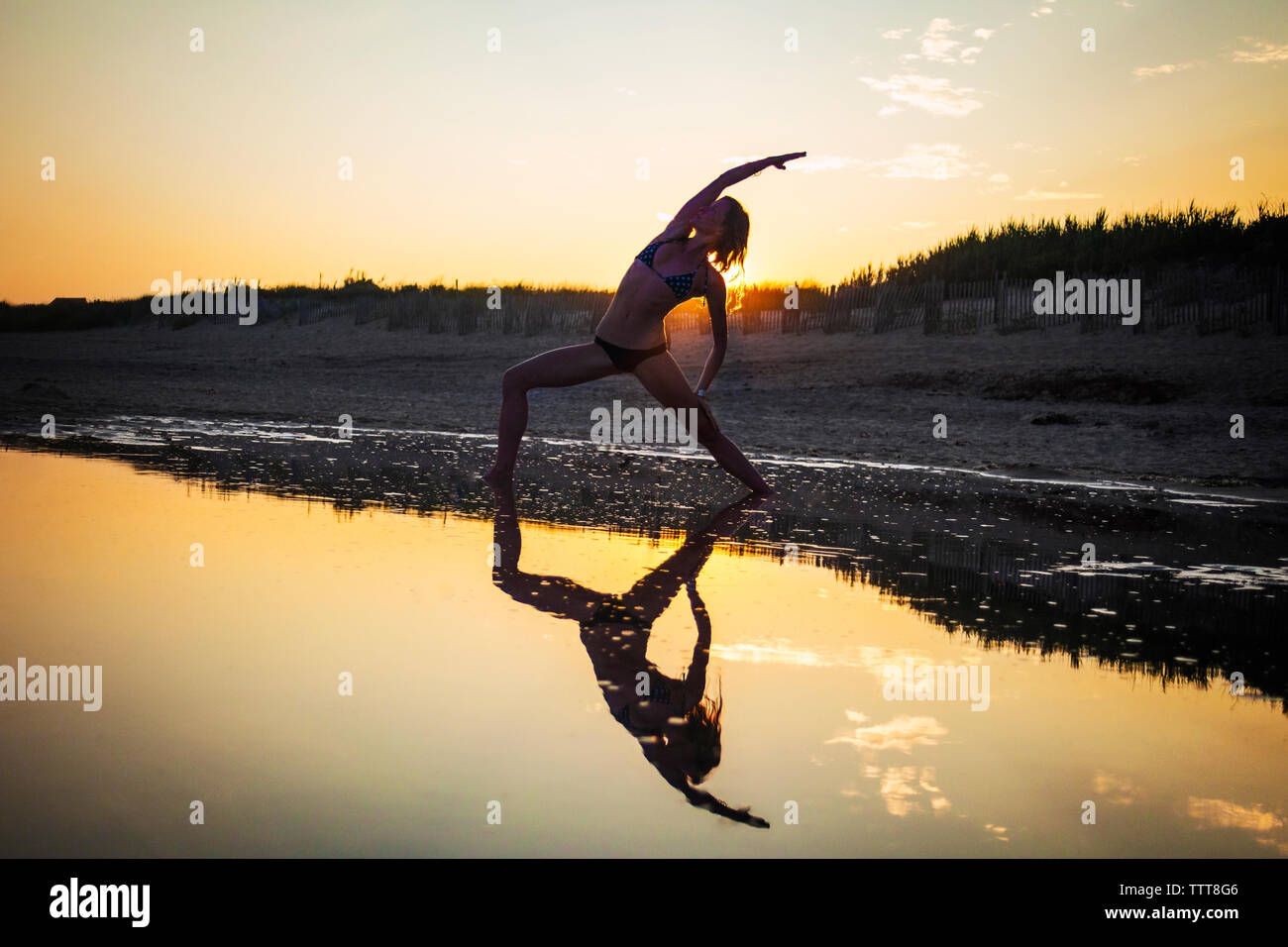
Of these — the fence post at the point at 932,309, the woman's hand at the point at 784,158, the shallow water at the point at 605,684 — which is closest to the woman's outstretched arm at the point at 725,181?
the woman's hand at the point at 784,158

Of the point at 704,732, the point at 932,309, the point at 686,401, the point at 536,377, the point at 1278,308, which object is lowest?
the point at 704,732

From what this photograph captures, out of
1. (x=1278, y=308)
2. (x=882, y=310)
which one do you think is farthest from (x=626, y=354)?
(x=882, y=310)

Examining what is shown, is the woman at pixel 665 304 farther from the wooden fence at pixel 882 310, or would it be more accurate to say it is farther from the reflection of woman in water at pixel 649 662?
the wooden fence at pixel 882 310

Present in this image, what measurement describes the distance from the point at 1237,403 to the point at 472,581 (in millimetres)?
11905

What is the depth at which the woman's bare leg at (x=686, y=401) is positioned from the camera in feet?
21.0

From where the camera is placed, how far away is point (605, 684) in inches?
103

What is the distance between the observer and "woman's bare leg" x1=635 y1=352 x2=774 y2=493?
21.0ft

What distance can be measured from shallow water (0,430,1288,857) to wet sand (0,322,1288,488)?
5.52 metres

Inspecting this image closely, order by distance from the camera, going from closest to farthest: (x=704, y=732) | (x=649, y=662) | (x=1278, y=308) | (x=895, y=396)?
(x=704, y=732) → (x=649, y=662) → (x=895, y=396) → (x=1278, y=308)

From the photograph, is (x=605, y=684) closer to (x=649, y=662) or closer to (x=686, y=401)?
(x=649, y=662)

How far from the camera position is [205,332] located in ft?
108

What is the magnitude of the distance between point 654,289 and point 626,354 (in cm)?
42

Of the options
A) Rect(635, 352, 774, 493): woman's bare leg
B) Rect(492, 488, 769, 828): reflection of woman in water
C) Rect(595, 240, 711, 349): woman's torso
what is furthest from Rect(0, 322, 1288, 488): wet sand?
Rect(492, 488, 769, 828): reflection of woman in water

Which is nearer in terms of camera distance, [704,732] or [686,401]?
[704,732]
